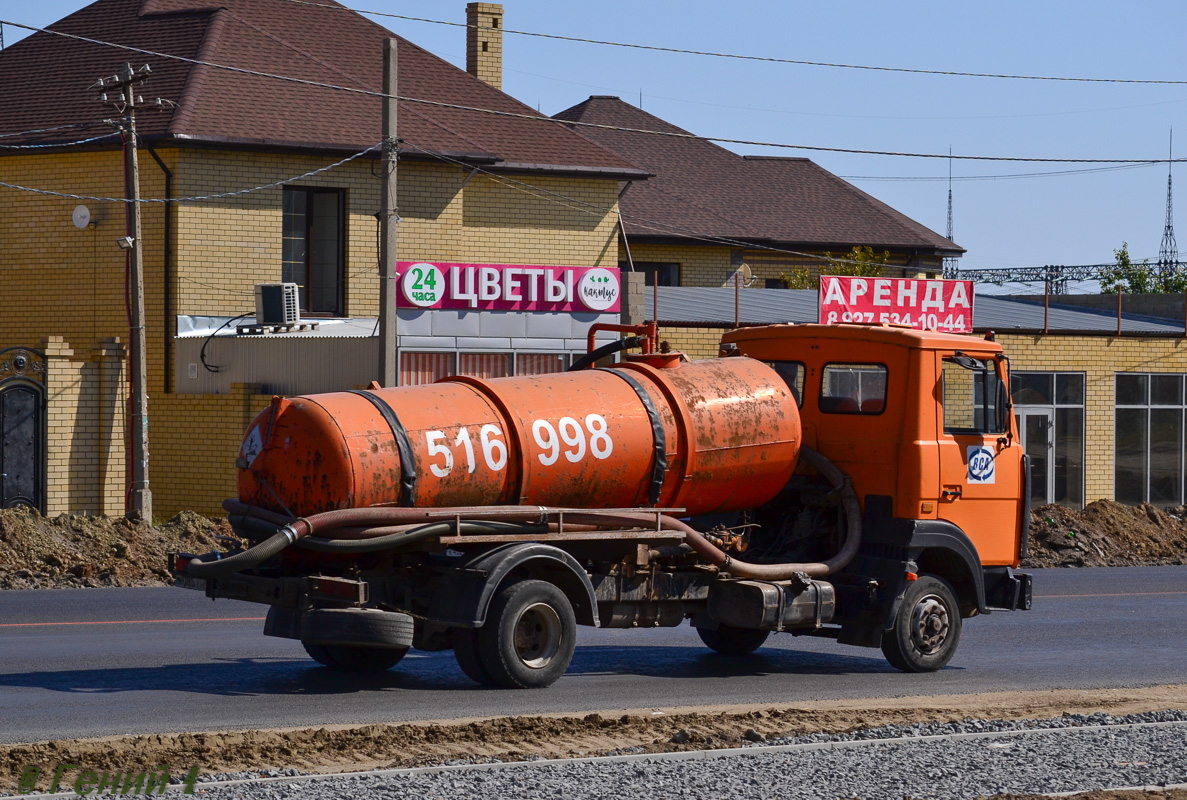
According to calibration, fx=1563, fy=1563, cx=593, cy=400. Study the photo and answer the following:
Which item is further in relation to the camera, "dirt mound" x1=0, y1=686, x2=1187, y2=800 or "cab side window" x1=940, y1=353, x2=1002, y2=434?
"cab side window" x1=940, y1=353, x2=1002, y2=434

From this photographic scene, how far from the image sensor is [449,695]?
1069 cm

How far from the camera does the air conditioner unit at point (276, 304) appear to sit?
85.6 feet

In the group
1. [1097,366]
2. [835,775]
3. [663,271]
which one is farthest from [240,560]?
[663,271]

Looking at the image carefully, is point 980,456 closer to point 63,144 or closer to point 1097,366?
point 63,144

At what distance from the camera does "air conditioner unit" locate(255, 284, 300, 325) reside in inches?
1027

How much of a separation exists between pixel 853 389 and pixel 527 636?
3.56 metres

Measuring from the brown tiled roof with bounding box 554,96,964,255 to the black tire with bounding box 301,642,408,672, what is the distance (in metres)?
29.5

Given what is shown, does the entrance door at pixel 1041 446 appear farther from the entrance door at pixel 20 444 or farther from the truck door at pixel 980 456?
the truck door at pixel 980 456

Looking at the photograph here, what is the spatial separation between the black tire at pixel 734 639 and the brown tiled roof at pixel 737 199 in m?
27.9

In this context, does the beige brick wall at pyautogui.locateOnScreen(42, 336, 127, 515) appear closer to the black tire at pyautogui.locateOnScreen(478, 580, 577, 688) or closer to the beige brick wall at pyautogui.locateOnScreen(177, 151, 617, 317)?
the beige brick wall at pyautogui.locateOnScreen(177, 151, 617, 317)

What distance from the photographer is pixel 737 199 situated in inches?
1789

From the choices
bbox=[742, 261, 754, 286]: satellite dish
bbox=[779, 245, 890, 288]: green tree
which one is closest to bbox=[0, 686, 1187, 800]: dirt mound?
bbox=[742, 261, 754, 286]: satellite dish

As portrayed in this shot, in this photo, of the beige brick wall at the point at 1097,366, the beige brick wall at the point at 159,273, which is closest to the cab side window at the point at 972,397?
the beige brick wall at the point at 159,273

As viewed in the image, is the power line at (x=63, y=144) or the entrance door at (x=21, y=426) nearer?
the entrance door at (x=21, y=426)
